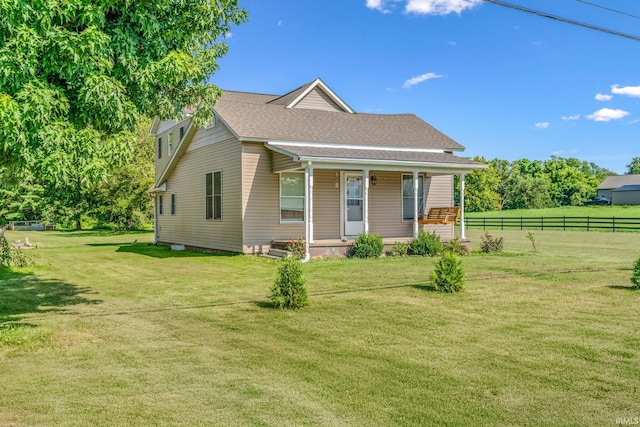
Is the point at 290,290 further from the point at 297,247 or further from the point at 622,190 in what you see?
the point at 622,190

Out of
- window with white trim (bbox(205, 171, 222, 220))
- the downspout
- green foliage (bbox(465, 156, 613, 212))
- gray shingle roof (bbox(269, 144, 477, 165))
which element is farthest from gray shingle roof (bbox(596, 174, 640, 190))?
the downspout

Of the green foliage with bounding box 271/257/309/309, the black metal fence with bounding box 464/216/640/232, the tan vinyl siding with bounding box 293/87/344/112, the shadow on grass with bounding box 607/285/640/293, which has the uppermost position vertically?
the tan vinyl siding with bounding box 293/87/344/112

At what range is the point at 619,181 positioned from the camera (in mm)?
80938

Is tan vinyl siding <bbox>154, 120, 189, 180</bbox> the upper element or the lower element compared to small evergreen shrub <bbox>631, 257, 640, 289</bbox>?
upper

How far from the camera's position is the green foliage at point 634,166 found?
4493 inches

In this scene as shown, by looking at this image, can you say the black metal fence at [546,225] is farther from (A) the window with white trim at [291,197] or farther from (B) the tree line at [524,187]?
(B) the tree line at [524,187]

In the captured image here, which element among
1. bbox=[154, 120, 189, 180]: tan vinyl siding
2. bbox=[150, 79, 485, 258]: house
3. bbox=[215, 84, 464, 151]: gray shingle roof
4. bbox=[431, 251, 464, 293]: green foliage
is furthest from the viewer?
bbox=[154, 120, 189, 180]: tan vinyl siding

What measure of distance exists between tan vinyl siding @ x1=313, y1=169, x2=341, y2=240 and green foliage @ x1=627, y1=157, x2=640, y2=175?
11757cm

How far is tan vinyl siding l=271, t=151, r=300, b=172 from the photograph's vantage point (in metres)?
16.7

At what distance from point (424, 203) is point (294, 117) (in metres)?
6.27

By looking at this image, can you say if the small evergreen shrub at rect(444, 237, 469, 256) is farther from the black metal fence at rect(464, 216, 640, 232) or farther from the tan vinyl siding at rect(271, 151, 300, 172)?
the black metal fence at rect(464, 216, 640, 232)

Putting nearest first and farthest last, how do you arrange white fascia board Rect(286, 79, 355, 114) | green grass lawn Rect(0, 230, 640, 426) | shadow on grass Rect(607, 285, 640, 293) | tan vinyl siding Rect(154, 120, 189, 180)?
green grass lawn Rect(0, 230, 640, 426)
shadow on grass Rect(607, 285, 640, 293)
white fascia board Rect(286, 79, 355, 114)
tan vinyl siding Rect(154, 120, 189, 180)

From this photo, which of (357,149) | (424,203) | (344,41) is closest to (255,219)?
(357,149)

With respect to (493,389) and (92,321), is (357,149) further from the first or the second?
(493,389)
